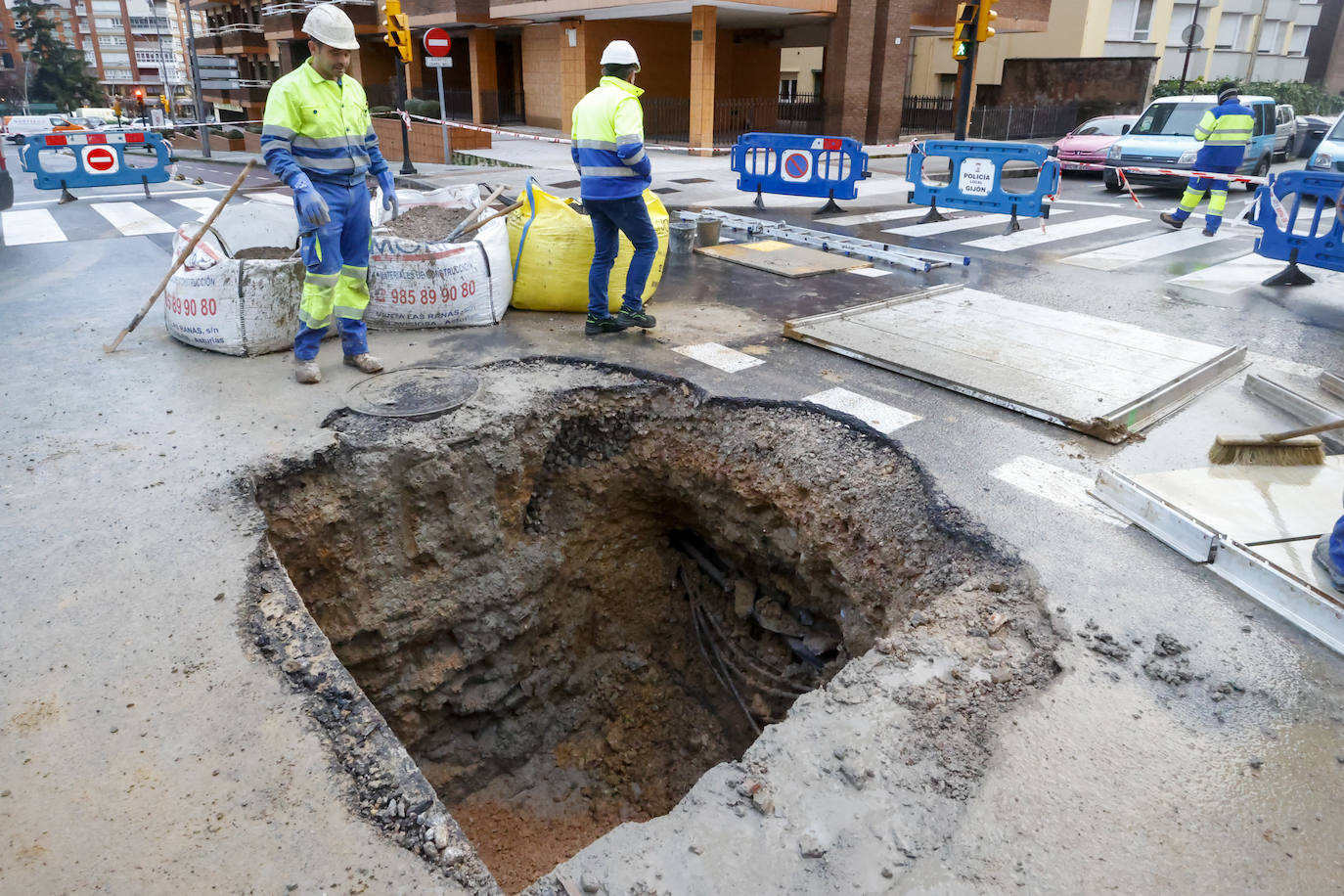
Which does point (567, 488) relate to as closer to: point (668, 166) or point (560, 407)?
point (560, 407)

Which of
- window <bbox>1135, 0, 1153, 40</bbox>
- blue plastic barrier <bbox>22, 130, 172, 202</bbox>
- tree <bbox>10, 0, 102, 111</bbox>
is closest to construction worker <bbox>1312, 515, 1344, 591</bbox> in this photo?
blue plastic barrier <bbox>22, 130, 172, 202</bbox>

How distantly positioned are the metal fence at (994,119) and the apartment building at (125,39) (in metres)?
64.2

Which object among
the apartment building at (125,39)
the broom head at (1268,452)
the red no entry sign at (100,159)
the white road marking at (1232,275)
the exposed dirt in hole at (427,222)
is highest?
the apartment building at (125,39)

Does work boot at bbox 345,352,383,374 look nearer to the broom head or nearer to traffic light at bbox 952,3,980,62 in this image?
the broom head

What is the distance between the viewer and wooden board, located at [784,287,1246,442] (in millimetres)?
4895

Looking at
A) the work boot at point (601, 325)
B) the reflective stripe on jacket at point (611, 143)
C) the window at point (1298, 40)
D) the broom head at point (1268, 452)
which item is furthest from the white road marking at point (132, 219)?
the window at point (1298, 40)

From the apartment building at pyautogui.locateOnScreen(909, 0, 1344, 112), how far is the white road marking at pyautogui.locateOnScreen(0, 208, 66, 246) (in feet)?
86.9

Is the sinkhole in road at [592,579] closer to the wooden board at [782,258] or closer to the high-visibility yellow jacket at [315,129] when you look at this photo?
the high-visibility yellow jacket at [315,129]

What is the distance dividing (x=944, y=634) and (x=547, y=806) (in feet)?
9.85

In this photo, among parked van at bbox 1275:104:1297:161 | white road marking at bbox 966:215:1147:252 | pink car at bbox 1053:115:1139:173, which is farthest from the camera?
parked van at bbox 1275:104:1297:161

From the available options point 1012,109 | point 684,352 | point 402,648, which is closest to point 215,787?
point 402,648

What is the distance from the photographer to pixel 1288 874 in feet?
6.95

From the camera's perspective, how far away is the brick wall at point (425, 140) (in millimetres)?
19016

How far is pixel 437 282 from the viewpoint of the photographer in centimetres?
602
